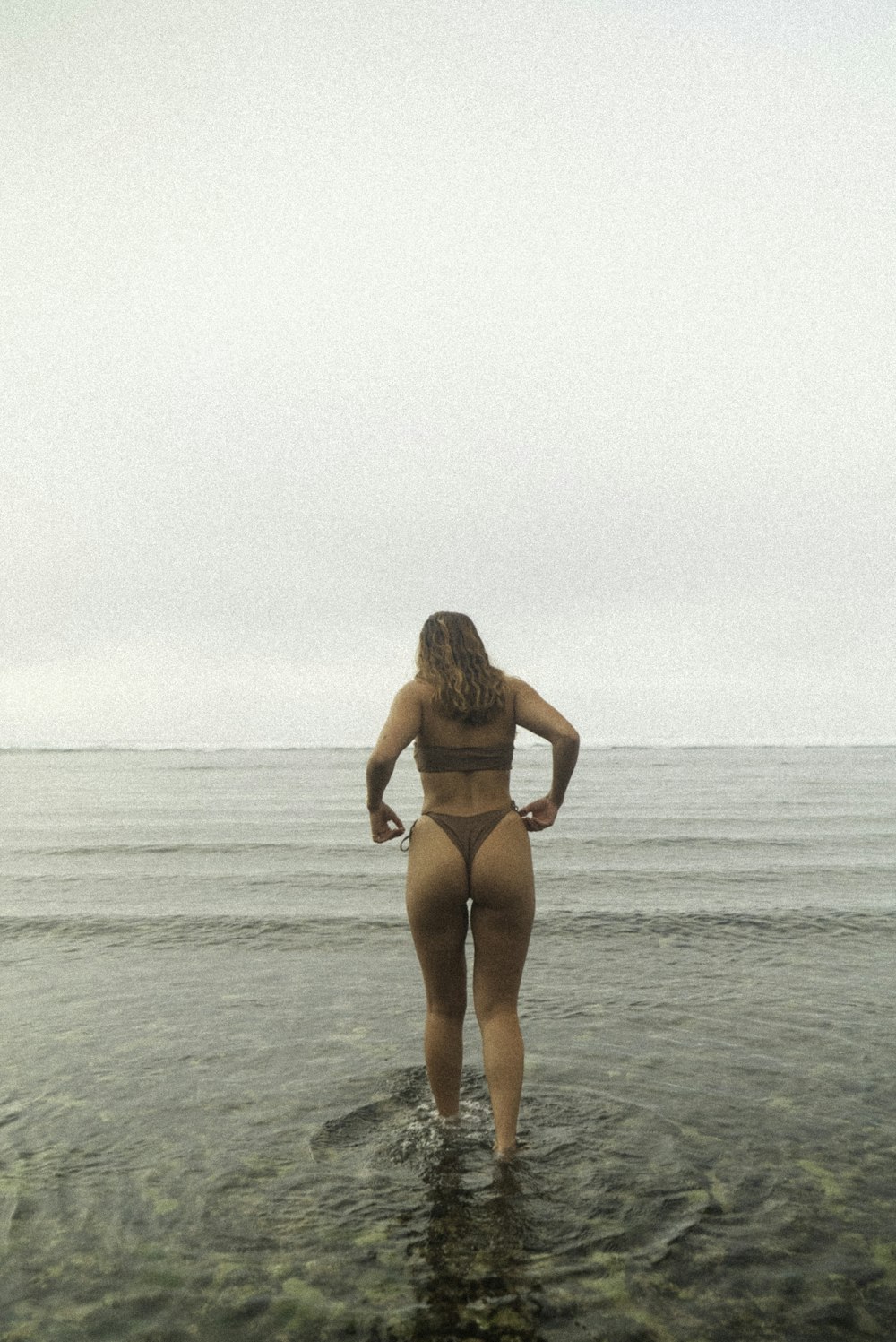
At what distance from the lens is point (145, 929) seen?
491 inches

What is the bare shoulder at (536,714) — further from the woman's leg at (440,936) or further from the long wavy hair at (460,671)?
the woman's leg at (440,936)

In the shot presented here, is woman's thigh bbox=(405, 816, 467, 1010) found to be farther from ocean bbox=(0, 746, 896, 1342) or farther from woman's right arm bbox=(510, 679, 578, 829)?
ocean bbox=(0, 746, 896, 1342)

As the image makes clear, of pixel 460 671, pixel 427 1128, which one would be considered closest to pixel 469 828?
pixel 460 671

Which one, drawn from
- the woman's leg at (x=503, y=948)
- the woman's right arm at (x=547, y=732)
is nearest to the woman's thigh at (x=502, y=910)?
the woman's leg at (x=503, y=948)

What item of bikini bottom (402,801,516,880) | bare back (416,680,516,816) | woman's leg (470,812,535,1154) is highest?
bare back (416,680,516,816)

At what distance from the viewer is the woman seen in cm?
548

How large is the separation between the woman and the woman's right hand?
2 centimetres

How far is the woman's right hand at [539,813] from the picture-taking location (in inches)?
222

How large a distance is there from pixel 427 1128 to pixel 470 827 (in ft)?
6.12

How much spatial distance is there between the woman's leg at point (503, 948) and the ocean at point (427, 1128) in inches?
14.2

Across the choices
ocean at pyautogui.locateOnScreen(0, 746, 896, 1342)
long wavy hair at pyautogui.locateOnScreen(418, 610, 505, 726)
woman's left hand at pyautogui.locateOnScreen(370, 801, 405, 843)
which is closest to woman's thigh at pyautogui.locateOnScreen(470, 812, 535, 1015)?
woman's left hand at pyautogui.locateOnScreen(370, 801, 405, 843)

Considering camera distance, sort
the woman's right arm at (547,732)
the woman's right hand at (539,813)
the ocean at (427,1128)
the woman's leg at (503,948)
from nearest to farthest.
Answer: the ocean at (427,1128) < the woman's leg at (503,948) < the woman's right arm at (547,732) < the woman's right hand at (539,813)

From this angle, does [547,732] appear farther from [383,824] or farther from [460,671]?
[383,824]

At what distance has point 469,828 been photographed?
18.1ft
